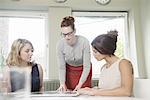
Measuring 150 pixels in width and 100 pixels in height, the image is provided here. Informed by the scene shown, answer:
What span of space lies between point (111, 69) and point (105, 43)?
0.18 m

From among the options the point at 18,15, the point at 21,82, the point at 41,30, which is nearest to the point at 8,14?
the point at 18,15

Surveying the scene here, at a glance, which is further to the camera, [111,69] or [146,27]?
[146,27]

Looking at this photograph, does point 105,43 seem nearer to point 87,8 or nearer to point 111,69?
point 111,69

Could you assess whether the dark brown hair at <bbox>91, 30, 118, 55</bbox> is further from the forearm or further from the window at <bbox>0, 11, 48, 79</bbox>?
the window at <bbox>0, 11, 48, 79</bbox>

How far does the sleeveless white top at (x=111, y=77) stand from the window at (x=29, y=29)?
2.19 m

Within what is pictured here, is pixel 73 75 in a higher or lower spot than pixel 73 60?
lower

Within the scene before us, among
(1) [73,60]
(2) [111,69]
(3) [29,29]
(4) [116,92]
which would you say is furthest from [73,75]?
(3) [29,29]

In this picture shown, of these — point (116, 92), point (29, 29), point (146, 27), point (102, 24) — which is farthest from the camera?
point (102, 24)

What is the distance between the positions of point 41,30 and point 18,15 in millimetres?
473

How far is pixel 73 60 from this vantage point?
7.34ft

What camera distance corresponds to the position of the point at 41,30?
385cm

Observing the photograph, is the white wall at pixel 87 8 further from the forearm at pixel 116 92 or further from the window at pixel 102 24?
the forearm at pixel 116 92

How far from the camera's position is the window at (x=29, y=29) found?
369 centimetres

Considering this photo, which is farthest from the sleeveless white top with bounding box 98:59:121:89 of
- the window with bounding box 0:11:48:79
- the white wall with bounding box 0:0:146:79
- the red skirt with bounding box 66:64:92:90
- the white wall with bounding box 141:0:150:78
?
the white wall with bounding box 141:0:150:78
